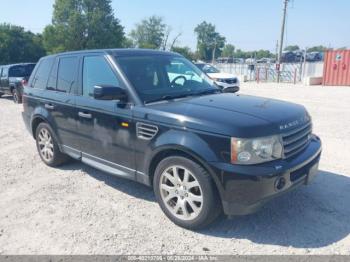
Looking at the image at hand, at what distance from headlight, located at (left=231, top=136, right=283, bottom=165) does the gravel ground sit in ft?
2.81

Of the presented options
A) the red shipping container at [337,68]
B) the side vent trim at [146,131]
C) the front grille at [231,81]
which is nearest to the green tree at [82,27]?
the red shipping container at [337,68]

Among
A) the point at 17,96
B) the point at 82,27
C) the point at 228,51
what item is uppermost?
the point at 82,27

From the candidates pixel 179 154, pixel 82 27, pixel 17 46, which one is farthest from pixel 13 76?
pixel 82 27

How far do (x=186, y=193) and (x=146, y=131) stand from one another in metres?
0.81

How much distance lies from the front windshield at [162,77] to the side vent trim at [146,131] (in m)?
0.31

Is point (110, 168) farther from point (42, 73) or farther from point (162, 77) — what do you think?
point (42, 73)

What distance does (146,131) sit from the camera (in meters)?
3.81

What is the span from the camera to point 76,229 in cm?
373

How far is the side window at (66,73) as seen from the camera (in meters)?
4.96

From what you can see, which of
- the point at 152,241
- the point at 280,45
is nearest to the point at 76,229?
the point at 152,241

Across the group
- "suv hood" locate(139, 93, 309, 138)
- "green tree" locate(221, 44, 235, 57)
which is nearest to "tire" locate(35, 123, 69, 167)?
"suv hood" locate(139, 93, 309, 138)

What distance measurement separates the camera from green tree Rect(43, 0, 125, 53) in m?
51.2

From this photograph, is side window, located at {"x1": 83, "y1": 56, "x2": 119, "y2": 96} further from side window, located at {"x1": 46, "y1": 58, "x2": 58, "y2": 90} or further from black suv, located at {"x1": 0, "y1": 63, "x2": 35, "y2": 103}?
black suv, located at {"x1": 0, "y1": 63, "x2": 35, "y2": 103}

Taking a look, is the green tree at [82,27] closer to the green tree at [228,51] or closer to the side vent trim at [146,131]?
the side vent trim at [146,131]
